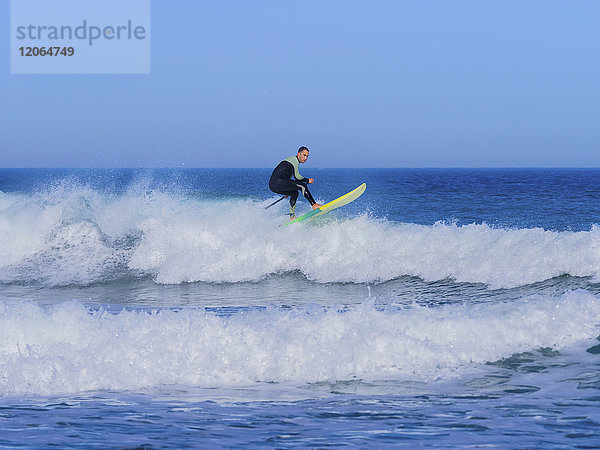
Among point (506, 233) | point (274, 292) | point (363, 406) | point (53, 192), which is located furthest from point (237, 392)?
point (53, 192)

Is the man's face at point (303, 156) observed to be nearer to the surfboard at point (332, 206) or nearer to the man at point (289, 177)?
the man at point (289, 177)

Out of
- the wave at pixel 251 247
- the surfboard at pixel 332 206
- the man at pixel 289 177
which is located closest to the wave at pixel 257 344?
the wave at pixel 251 247

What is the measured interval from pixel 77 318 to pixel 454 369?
13.1 feet

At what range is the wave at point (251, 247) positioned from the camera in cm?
1307

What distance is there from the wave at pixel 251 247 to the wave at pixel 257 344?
184 inches

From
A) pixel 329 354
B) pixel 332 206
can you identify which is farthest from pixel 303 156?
pixel 329 354

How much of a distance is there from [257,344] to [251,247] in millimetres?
8694

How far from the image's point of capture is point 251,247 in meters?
15.8

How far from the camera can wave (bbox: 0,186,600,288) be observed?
13.1m

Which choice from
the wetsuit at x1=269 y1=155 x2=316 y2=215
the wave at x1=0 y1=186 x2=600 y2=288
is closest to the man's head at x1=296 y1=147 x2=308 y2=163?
the wetsuit at x1=269 y1=155 x2=316 y2=215

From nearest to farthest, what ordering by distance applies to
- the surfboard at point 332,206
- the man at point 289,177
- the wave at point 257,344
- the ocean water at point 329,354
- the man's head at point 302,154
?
1. the ocean water at point 329,354
2. the wave at point 257,344
3. the man's head at point 302,154
4. the man at point 289,177
5. the surfboard at point 332,206

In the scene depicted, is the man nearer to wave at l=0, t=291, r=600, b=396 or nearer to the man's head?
the man's head

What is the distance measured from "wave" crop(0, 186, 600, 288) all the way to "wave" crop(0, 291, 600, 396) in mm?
4668

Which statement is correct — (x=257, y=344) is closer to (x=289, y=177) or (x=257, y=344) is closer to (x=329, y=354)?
(x=329, y=354)
